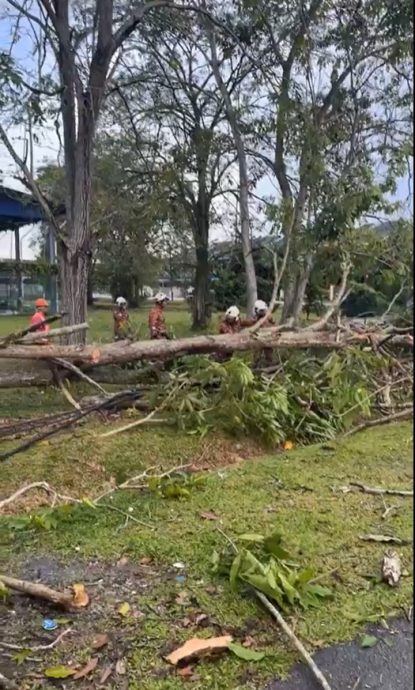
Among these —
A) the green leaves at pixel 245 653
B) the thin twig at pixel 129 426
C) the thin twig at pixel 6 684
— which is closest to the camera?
the thin twig at pixel 6 684

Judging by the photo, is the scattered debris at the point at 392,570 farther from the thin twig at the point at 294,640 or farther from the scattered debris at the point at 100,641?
the scattered debris at the point at 100,641

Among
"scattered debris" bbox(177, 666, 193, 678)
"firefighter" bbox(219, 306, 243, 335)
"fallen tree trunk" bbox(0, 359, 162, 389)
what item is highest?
"firefighter" bbox(219, 306, 243, 335)

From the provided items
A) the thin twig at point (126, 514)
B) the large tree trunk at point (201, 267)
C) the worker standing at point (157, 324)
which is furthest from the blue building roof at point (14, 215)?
the thin twig at point (126, 514)

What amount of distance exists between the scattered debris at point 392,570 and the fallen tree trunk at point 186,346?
7.55ft

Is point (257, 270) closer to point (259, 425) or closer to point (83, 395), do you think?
point (83, 395)

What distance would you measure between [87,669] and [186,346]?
3.36 metres

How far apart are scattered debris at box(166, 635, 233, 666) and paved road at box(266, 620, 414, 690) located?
0.76 feet

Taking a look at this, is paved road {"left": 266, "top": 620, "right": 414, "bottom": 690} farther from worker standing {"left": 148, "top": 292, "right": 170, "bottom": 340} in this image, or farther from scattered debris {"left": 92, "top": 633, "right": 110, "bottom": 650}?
worker standing {"left": 148, "top": 292, "right": 170, "bottom": 340}

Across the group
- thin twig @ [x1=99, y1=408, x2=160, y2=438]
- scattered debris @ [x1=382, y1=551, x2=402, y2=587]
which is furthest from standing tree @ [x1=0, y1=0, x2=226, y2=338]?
scattered debris @ [x1=382, y1=551, x2=402, y2=587]

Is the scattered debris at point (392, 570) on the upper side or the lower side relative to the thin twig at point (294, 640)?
upper

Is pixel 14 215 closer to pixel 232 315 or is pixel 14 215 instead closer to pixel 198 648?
pixel 232 315

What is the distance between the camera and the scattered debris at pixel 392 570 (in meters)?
2.55

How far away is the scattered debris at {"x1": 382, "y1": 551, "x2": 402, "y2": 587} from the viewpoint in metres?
2.55

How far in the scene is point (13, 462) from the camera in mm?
4426
